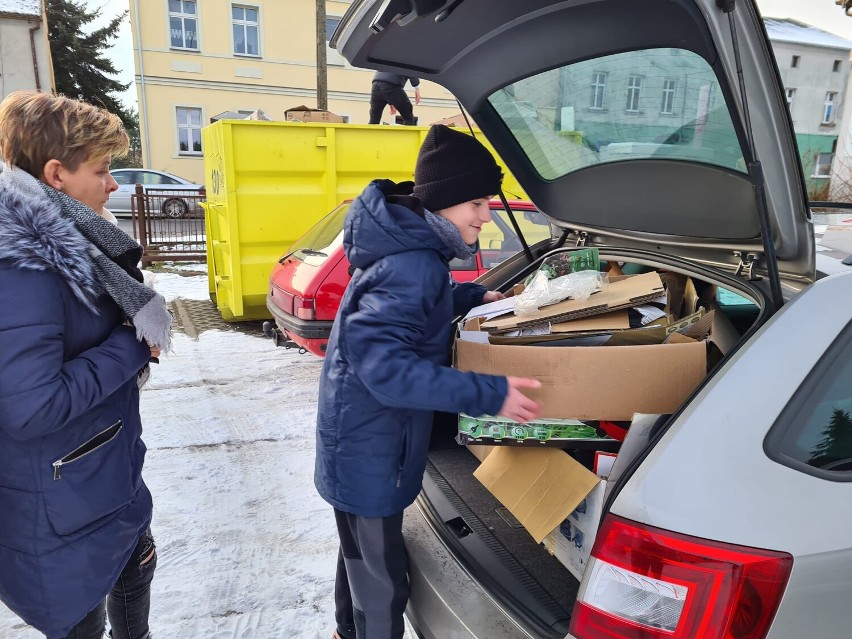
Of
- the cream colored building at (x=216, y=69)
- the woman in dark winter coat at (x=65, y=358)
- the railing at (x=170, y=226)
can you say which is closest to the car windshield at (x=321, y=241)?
the woman in dark winter coat at (x=65, y=358)

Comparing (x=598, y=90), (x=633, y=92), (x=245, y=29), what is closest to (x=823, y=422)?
(x=633, y=92)

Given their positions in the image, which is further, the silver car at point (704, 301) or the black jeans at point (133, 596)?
the black jeans at point (133, 596)

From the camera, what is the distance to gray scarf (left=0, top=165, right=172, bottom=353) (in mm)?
1464

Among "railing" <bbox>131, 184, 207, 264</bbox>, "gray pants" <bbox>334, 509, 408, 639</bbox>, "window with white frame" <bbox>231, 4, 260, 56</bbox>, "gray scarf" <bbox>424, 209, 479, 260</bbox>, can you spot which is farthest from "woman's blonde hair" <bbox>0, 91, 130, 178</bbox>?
"window with white frame" <bbox>231, 4, 260, 56</bbox>

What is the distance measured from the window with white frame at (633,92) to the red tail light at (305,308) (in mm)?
2923

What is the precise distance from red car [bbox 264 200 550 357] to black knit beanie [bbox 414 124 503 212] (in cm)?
274

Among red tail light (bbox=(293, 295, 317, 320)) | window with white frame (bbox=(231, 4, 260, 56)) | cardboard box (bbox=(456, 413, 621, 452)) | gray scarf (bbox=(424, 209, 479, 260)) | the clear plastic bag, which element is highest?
window with white frame (bbox=(231, 4, 260, 56))

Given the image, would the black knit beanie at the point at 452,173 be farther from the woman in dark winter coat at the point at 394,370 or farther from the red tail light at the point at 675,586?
the red tail light at the point at 675,586

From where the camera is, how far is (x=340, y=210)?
5262mm

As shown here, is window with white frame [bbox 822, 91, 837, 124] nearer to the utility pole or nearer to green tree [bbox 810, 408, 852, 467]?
green tree [bbox 810, 408, 852, 467]

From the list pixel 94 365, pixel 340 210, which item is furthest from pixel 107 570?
pixel 340 210

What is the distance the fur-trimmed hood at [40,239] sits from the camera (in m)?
1.36

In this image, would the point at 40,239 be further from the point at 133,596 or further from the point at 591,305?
the point at 591,305

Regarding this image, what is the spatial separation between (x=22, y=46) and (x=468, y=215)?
18.9 meters
